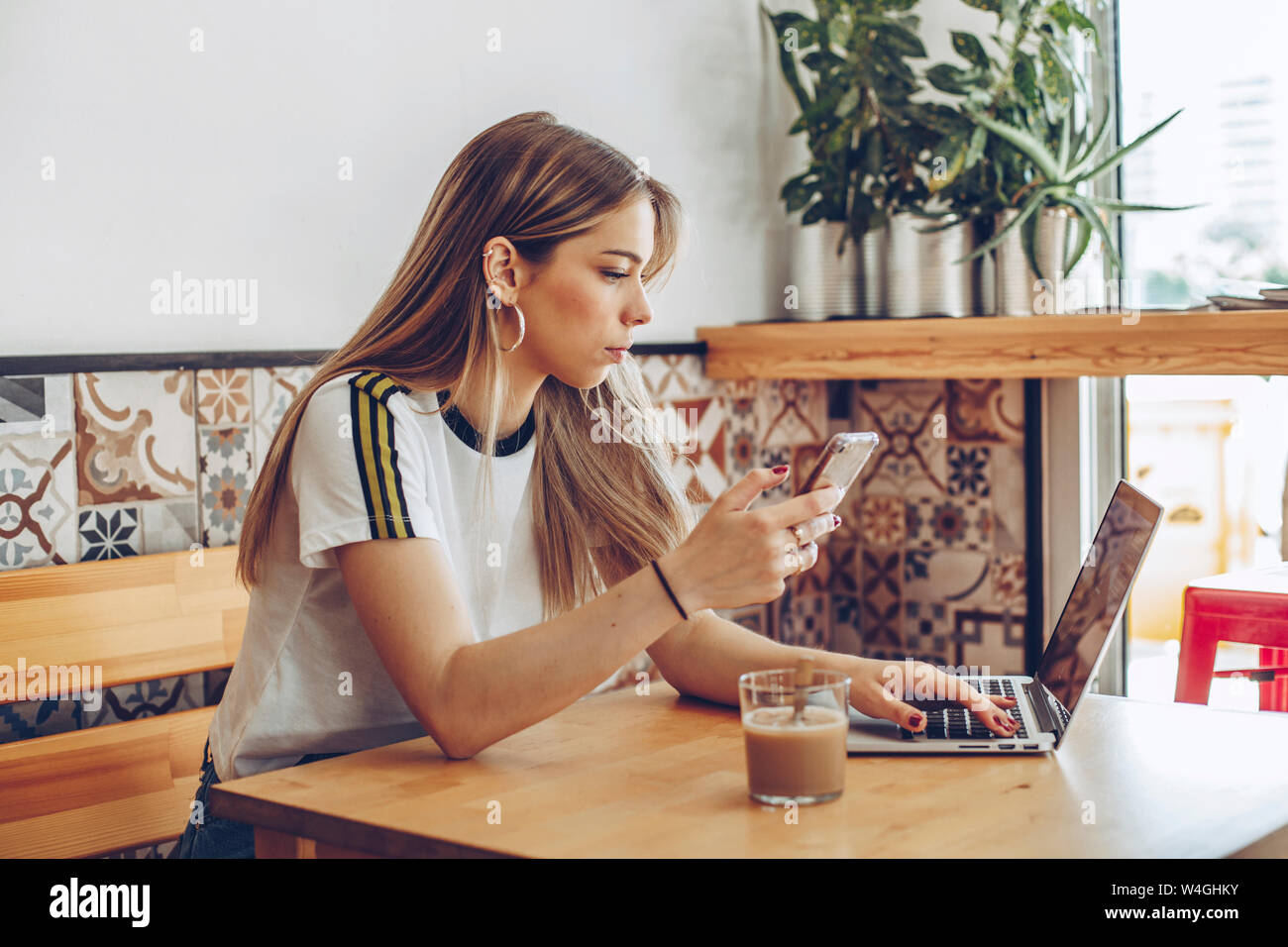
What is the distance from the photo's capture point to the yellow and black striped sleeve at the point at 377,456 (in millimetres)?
1171

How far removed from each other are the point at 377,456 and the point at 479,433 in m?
0.21

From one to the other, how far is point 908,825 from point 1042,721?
1.01 ft

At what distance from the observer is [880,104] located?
237 centimetres

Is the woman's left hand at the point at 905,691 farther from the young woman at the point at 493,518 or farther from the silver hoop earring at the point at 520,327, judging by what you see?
the silver hoop earring at the point at 520,327

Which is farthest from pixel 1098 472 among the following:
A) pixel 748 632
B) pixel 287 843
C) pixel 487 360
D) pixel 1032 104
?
pixel 287 843

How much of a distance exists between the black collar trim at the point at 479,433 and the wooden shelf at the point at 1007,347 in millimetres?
1030

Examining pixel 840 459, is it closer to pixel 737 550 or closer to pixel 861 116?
pixel 737 550

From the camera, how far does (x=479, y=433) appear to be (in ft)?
4.61

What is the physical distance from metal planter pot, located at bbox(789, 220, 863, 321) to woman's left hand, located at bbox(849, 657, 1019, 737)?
4.36ft

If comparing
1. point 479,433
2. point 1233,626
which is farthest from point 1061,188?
point 479,433

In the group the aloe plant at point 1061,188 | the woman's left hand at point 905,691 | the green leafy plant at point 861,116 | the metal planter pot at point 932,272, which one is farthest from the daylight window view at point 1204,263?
the woman's left hand at point 905,691

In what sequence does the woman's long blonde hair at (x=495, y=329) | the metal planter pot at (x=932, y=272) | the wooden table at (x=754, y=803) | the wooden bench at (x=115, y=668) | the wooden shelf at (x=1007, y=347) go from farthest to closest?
the metal planter pot at (x=932, y=272) → the wooden shelf at (x=1007, y=347) → the wooden bench at (x=115, y=668) → the woman's long blonde hair at (x=495, y=329) → the wooden table at (x=754, y=803)
